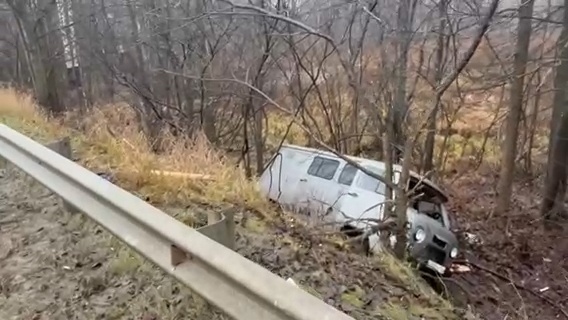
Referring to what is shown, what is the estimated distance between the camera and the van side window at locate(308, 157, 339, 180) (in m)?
12.2

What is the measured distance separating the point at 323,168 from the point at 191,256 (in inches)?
391

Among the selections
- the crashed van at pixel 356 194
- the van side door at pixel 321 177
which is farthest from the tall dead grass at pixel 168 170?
the van side door at pixel 321 177

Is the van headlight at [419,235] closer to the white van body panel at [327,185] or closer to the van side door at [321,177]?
the white van body panel at [327,185]

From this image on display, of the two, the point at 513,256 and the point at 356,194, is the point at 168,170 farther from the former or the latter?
the point at 513,256

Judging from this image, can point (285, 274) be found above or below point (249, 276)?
below

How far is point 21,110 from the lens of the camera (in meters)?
10.1

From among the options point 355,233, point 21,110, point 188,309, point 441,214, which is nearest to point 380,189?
point 441,214

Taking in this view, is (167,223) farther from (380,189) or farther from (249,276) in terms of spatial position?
(380,189)

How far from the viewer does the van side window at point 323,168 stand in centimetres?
1224

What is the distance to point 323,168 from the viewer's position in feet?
41.1

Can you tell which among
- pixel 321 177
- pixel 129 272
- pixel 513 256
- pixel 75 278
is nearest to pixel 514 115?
pixel 513 256

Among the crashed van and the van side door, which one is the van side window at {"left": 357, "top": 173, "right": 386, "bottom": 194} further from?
the van side door

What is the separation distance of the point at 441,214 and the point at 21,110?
25.7ft

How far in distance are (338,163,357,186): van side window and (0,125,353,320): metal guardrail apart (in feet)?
26.5
